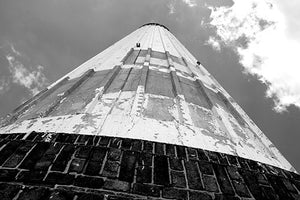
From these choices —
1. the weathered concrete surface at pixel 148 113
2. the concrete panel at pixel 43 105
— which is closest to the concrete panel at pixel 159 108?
the weathered concrete surface at pixel 148 113

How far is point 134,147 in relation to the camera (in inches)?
109

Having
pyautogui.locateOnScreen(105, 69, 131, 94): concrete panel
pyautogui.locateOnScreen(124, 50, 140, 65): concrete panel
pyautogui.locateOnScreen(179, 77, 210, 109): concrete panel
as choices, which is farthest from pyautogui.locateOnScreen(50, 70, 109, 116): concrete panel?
pyautogui.locateOnScreen(179, 77, 210, 109): concrete panel

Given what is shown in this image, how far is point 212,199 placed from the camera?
2262 mm

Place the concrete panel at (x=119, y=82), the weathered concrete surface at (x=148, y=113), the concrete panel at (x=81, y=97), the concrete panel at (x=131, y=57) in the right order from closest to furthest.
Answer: the weathered concrete surface at (x=148, y=113) → the concrete panel at (x=81, y=97) → the concrete panel at (x=119, y=82) → the concrete panel at (x=131, y=57)

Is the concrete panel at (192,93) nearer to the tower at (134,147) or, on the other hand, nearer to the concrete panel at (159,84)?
the tower at (134,147)

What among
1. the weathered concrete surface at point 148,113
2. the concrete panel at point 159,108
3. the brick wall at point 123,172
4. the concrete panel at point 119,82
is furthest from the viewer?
the concrete panel at point 119,82

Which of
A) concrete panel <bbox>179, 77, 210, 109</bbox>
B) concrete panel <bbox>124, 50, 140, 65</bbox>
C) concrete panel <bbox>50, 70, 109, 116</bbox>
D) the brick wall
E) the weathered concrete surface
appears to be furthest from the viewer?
concrete panel <bbox>124, 50, 140, 65</bbox>

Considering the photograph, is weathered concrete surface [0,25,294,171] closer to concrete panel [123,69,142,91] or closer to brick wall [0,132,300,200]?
concrete panel [123,69,142,91]

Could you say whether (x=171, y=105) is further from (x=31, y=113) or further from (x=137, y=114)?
(x=31, y=113)

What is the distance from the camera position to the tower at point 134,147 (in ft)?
7.36

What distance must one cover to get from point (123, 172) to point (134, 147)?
425 millimetres

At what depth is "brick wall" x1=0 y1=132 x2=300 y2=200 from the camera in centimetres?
216

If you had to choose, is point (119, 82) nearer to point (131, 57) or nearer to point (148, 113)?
point (148, 113)

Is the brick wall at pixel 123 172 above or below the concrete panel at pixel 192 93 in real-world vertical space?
below
